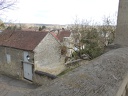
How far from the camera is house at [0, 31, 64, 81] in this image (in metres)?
14.3

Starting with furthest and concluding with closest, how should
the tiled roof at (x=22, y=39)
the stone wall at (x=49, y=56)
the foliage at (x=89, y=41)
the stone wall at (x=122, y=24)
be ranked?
the foliage at (x=89, y=41) < the tiled roof at (x=22, y=39) < the stone wall at (x=49, y=56) < the stone wall at (x=122, y=24)

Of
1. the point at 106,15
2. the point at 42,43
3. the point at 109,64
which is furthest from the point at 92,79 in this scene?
the point at 106,15

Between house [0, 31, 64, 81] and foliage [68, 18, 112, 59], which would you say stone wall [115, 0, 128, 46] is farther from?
foliage [68, 18, 112, 59]

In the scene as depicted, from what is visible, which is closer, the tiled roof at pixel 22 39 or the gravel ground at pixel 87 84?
the gravel ground at pixel 87 84

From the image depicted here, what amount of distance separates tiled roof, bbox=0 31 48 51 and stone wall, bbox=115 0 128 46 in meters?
8.82

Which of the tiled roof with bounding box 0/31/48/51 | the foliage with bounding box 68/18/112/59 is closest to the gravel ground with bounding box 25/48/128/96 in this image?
the tiled roof with bounding box 0/31/48/51

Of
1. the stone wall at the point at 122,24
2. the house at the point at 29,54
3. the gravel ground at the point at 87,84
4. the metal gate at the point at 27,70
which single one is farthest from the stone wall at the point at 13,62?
the gravel ground at the point at 87,84

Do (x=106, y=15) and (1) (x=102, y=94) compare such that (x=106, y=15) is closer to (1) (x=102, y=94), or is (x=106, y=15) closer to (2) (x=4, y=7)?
(2) (x=4, y=7)

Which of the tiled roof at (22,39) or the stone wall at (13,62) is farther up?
the tiled roof at (22,39)

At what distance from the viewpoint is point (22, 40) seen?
15.8 m

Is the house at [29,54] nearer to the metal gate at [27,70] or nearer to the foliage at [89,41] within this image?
the metal gate at [27,70]

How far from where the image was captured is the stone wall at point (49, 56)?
47.2 ft

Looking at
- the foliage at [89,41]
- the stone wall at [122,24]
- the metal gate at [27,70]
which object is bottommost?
the metal gate at [27,70]

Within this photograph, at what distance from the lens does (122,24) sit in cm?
726
